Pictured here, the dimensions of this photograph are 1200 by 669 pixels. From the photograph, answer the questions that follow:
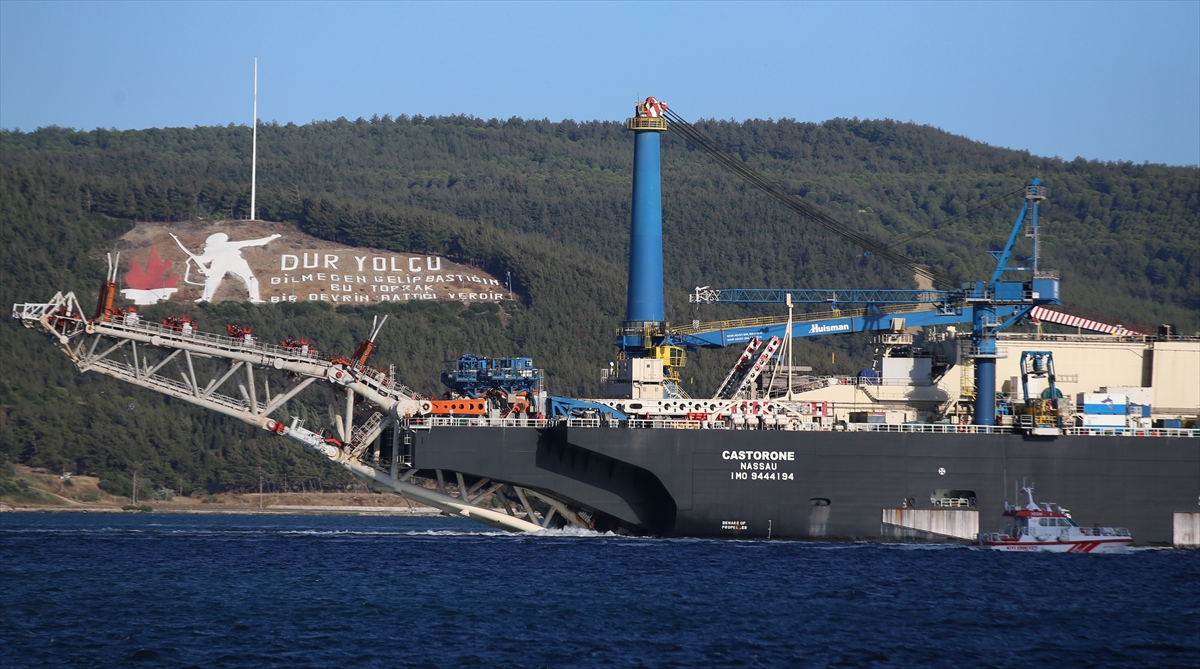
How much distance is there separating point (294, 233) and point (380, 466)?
4619 inches

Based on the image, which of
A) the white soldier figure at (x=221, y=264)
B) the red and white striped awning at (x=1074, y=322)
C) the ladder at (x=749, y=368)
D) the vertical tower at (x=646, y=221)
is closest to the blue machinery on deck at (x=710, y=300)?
the vertical tower at (x=646, y=221)

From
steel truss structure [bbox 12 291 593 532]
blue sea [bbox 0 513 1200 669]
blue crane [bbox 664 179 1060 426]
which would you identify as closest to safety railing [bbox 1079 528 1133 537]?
blue sea [bbox 0 513 1200 669]

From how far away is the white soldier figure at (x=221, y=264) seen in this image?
152m

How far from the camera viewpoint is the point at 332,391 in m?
53.2

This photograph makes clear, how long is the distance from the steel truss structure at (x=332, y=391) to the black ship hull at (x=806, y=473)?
1541 mm

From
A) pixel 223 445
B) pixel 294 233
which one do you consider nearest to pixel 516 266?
pixel 294 233

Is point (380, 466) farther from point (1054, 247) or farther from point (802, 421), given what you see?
point (1054, 247)

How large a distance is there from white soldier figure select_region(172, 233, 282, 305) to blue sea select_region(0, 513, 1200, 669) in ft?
331

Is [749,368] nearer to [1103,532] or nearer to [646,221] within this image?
[646,221]

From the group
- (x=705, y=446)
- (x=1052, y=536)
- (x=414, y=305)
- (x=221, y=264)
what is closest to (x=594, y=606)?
(x=705, y=446)

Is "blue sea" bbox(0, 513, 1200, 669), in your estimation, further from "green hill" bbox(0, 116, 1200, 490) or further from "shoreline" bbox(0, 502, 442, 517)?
"green hill" bbox(0, 116, 1200, 490)

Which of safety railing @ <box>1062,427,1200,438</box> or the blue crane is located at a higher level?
the blue crane

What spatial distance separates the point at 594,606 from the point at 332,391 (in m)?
19.3

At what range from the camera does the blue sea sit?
31719 millimetres
